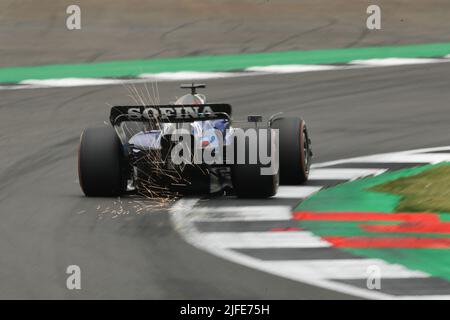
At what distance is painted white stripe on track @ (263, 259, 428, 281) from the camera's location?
1064 centimetres

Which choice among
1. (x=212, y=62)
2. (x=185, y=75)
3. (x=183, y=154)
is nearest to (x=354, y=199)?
(x=183, y=154)

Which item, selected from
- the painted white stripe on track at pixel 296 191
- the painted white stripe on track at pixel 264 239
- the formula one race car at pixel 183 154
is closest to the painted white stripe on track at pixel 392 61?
the painted white stripe on track at pixel 296 191

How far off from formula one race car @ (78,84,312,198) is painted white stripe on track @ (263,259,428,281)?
2.74 metres

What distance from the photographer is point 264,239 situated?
12.2 m

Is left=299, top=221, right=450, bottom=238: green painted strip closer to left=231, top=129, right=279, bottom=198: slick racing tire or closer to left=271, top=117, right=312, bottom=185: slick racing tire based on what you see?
left=231, top=129, right=279, bottom=198: slick racing tire

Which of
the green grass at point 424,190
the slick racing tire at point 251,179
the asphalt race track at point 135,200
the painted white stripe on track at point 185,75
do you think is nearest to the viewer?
the asphalt race track at point 135,200

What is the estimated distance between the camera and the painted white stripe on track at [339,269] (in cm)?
1064

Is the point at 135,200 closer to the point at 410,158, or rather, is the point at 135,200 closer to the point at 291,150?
the point at 291,150

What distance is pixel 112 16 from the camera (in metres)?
29.3

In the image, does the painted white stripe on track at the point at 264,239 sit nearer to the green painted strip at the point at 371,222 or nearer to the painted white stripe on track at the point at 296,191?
the green painted strip at the point at 371,222

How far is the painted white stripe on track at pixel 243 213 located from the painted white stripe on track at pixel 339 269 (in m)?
1.96
